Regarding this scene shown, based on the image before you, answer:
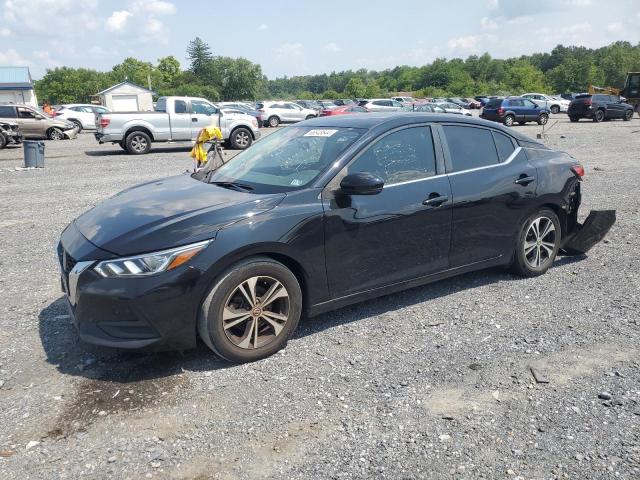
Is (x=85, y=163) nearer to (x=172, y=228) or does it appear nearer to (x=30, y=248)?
(x=30, y=248)

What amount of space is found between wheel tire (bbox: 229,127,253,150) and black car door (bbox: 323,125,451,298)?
15572 mm

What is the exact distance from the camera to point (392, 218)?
425cm

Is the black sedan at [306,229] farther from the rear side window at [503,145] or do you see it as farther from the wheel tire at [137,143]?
the wheel tire at [137,143]

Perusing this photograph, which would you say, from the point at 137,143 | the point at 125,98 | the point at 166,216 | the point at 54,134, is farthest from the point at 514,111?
the point at 125,98

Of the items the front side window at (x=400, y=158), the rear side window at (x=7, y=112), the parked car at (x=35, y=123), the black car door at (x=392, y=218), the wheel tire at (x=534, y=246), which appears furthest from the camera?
the parked car at (x=35, y=123)

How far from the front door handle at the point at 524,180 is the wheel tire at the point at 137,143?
50.9 ft

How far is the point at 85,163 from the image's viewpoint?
52.5 ft

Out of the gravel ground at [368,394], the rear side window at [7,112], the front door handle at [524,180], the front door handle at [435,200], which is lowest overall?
the gravel ground at [368,394]

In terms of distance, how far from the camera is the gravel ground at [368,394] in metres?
2.78

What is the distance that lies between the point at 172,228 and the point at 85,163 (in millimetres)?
13996

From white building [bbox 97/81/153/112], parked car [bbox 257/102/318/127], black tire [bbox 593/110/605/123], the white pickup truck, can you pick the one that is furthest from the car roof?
white building [bbox 97/81/153/112]

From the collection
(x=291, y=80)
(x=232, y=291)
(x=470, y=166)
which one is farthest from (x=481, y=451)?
(x=291, y=80)

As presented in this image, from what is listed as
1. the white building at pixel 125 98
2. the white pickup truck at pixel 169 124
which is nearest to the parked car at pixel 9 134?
the white pickup truck at pixel 169 124

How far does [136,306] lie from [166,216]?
678mm
